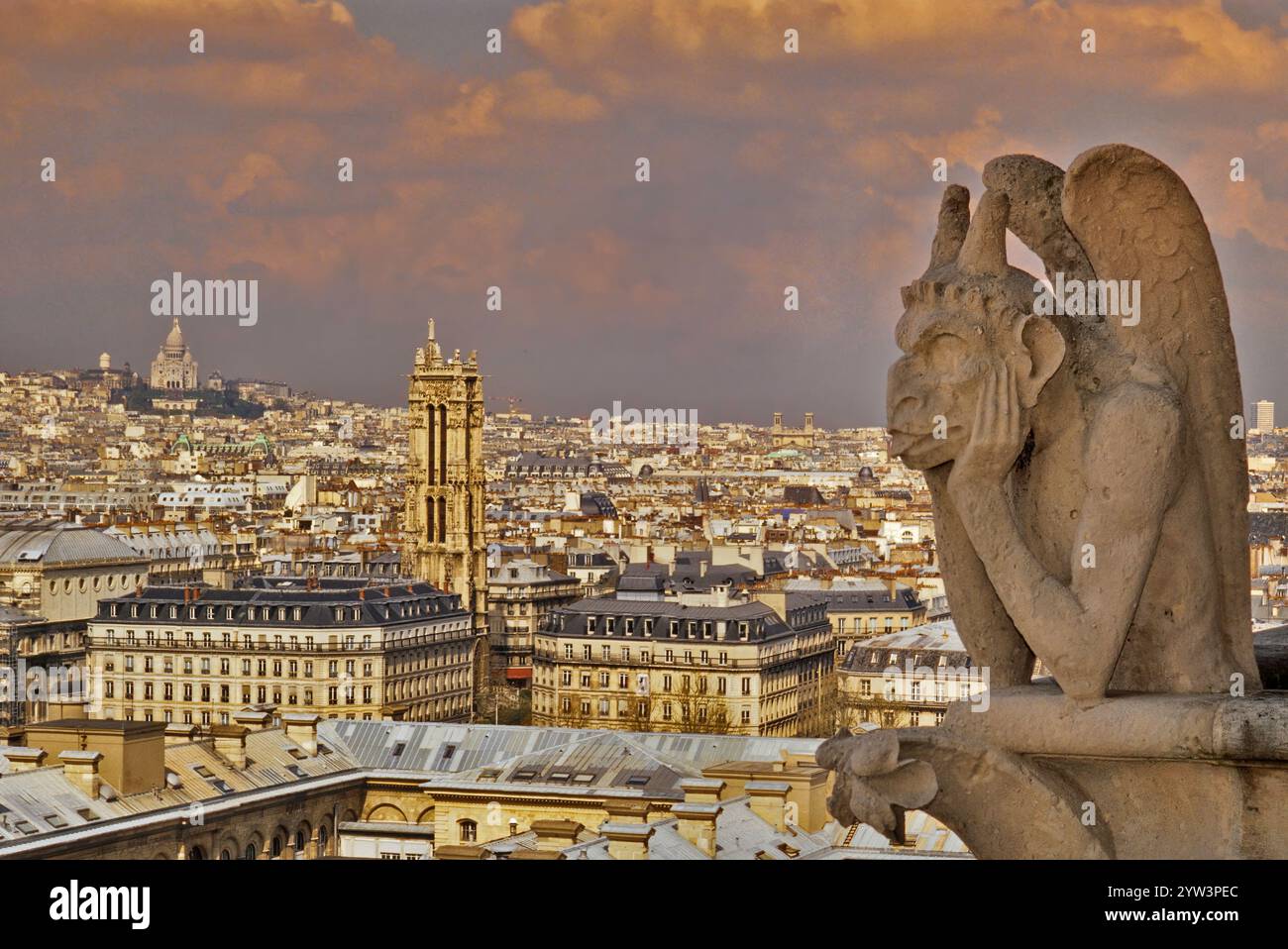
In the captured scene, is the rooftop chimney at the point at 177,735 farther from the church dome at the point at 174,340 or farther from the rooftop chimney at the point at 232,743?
the church dome at the point at 174,340

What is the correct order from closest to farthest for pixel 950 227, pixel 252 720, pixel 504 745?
pixel 950 227 < pixel 252 720 < pixel 504 745

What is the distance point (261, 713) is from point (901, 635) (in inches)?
655

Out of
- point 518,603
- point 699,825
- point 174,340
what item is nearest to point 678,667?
point 518,603

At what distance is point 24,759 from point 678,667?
27886mm

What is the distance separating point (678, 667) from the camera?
48469 mm

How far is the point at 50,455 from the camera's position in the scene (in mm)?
114688

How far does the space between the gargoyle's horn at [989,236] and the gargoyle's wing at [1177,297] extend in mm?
102

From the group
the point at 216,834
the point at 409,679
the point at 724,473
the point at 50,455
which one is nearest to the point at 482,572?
the point at 409,679

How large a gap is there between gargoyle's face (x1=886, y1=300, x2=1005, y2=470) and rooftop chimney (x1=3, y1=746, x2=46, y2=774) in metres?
18.5

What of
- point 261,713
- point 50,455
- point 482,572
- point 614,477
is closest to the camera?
point 261,713

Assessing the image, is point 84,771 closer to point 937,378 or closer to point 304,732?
point 304,732

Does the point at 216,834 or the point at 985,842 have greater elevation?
the point at 985,842

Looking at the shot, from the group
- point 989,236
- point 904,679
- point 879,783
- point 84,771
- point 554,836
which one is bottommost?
point 904,679
